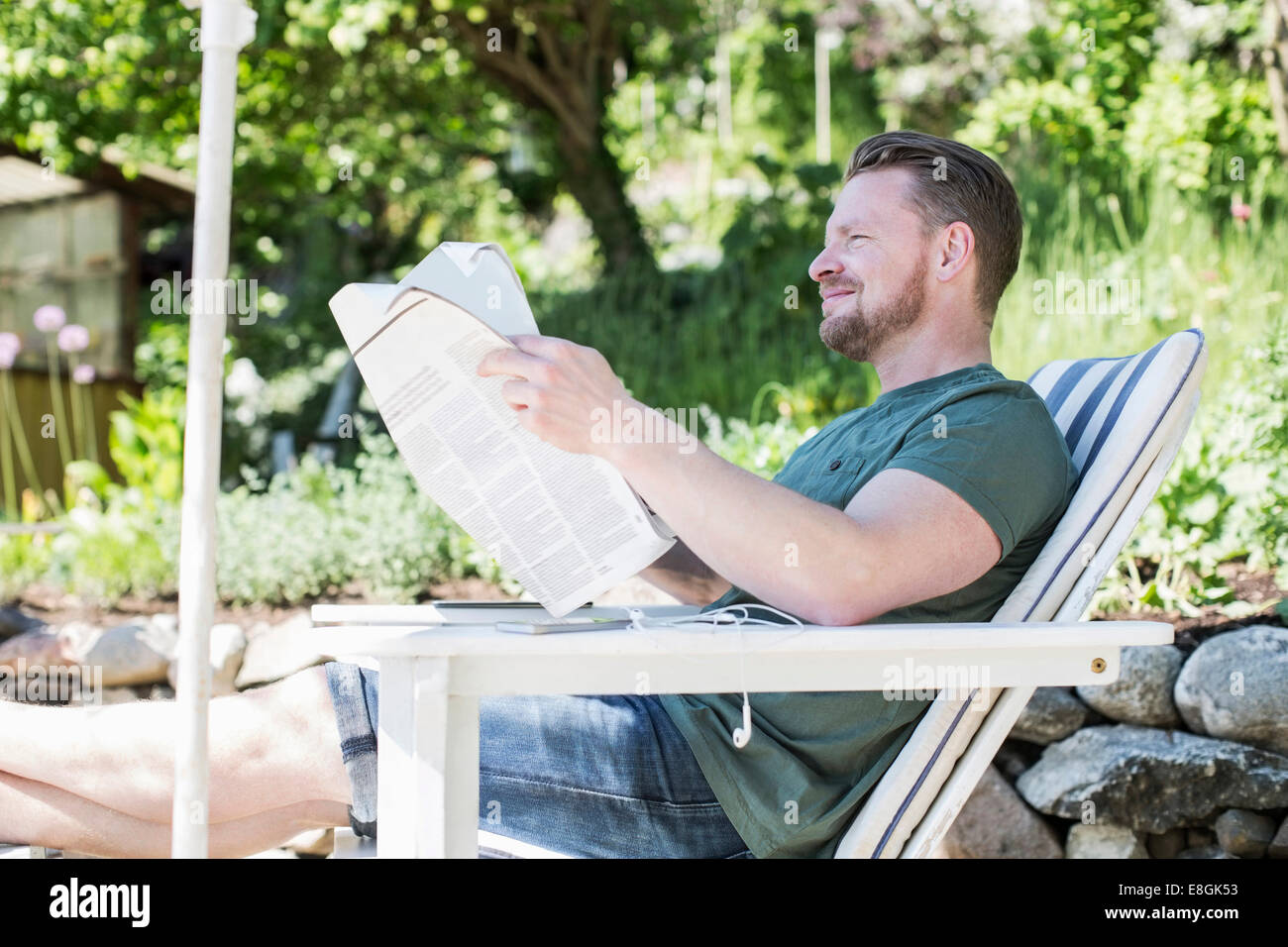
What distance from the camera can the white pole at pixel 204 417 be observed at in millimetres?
1183

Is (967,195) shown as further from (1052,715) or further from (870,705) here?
(1052,715)

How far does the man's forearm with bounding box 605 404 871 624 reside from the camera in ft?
4.96

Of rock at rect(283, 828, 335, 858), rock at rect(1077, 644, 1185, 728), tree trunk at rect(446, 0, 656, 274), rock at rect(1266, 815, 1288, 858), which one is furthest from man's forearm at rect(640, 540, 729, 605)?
tree trunk at rect(446, 0, 656, 274)

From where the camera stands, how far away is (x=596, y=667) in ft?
4.73

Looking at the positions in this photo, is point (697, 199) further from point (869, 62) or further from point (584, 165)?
point (584, 165)

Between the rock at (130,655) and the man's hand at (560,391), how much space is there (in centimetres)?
271

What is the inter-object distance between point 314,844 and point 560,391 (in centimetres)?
228

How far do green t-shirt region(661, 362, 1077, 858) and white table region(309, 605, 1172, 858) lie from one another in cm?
20

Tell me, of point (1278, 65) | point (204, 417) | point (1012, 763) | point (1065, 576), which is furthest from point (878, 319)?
point (1278, 65)

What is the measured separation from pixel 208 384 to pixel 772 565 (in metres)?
0.70

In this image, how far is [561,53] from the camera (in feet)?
25.8

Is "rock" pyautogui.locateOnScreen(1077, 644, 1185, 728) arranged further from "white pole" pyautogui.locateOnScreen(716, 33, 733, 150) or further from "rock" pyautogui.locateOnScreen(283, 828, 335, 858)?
"white pole" pyautogui.locateOnScreen(716, 33, 733, 150)

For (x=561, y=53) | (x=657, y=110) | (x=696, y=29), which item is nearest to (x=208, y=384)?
(x=561, y=53)

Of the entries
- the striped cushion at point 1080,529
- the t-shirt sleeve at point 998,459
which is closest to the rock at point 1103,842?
the striped cushion at point 1080,529
